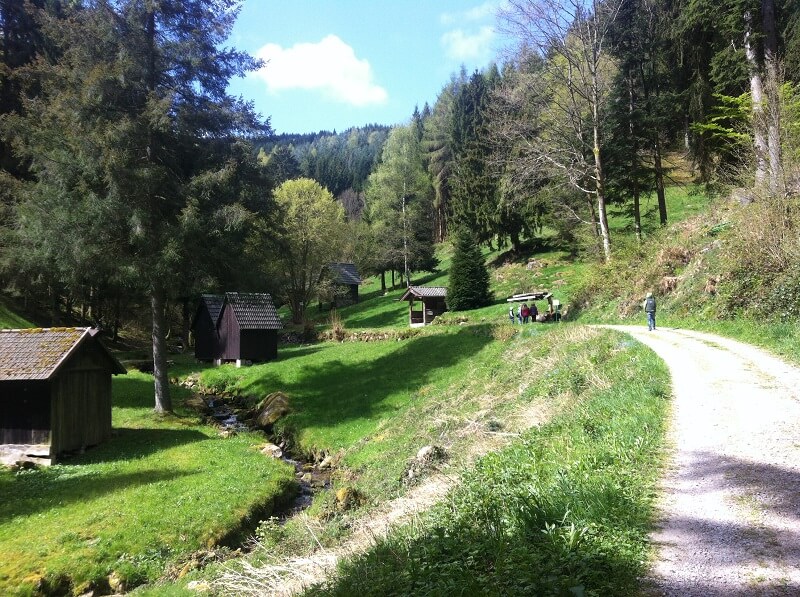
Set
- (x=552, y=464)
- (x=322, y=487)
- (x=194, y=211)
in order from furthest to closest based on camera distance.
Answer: (x=194, y=211) < (x=322, y=487) < (x=552, y=464)

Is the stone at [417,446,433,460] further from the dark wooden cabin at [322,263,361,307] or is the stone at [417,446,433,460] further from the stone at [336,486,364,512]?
the dark wooden cabin at [322,263,361,307]

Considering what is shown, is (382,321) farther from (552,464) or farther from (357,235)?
(552,464)

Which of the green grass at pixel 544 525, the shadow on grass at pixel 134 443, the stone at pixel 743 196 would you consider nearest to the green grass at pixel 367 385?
the shadow on grass at pixel 134 443

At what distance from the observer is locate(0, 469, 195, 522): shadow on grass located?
12398mm

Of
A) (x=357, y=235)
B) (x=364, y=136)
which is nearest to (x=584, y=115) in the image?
(x=357, y=235)

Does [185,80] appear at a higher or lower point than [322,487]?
higher

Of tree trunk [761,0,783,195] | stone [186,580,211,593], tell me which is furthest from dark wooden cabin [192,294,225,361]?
tree trunk [761,0,783,195]

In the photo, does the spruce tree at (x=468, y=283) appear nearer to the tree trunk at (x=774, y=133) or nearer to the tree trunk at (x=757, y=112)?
the tree trunk at (x=757, y=112)

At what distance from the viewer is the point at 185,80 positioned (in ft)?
69.5


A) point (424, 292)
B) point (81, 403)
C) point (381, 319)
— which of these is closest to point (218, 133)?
point (81, 403)

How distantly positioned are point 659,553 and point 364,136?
579 feet

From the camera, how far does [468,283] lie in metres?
40.7

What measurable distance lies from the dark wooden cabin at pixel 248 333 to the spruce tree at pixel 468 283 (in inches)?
580

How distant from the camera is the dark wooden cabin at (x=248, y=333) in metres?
33.3
